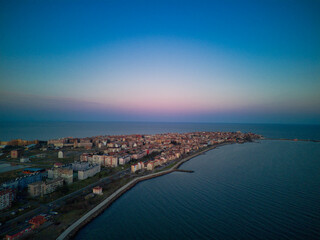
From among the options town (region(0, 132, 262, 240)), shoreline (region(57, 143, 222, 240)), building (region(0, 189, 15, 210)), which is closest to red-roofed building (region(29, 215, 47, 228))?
town (region(0, 132, 262, 240))

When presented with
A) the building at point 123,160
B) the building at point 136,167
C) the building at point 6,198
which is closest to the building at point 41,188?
the building at point 6,198

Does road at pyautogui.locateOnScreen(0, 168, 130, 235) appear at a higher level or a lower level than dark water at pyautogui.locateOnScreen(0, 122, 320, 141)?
lower

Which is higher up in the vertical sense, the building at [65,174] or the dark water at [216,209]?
the building at [65,174]

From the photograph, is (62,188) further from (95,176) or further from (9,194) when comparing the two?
(95,176)

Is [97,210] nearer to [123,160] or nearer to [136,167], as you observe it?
[136,167]

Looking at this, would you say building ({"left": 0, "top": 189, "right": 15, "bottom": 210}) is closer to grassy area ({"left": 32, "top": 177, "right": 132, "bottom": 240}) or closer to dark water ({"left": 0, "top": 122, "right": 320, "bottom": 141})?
grassy area ({"left": 32, "top": 177, "right": 132, "bottom": 240})

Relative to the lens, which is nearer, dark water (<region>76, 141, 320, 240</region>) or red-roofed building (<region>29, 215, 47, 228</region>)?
red-roofed building (<region>29, 215, 47, 228</region>)

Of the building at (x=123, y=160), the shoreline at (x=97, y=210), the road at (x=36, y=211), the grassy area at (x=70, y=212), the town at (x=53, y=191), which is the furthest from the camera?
the building at (x=123, y=160)

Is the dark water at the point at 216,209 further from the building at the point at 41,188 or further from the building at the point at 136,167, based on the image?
the building at the point at 41,188

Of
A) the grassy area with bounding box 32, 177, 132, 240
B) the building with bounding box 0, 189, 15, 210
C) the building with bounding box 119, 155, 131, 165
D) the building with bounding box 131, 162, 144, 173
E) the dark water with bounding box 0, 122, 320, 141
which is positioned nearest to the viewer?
the grassy area with bounding box 32, 177, 132, 240
